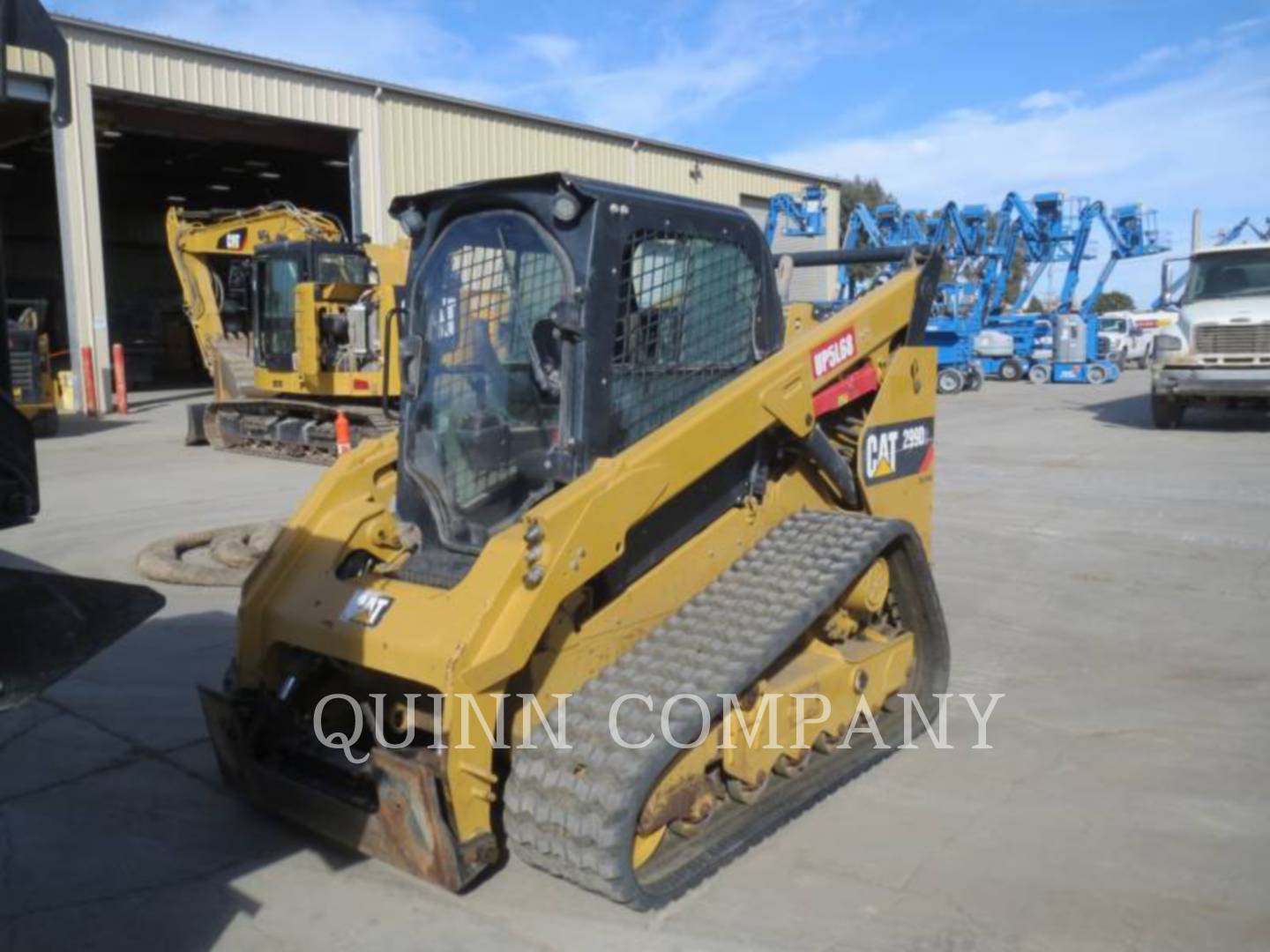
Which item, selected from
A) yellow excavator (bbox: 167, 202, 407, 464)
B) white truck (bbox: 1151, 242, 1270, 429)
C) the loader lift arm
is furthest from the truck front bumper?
the loader lift arm

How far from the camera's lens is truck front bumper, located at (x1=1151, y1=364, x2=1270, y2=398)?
1495cm

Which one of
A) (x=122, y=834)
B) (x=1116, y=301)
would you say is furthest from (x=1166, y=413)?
(x=1116, y=301)

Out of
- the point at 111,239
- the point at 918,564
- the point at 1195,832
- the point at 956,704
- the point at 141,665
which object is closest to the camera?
the point at 1195,832

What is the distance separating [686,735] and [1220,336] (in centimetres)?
1443

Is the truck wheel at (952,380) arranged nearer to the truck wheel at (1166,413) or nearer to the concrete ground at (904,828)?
the truck wheel at (1166,413)

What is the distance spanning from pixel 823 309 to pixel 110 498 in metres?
6.92

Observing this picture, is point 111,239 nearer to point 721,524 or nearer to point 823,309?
point 823,309

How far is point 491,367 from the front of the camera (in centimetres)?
396

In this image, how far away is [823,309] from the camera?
891cm

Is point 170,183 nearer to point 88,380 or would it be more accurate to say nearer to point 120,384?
point 120,384

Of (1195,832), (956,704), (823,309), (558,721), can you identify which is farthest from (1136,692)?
(823,309)

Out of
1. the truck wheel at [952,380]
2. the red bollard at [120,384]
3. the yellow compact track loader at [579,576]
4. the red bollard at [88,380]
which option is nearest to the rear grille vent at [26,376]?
the red bollard at [88,380]

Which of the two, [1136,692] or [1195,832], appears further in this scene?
[1136,692]

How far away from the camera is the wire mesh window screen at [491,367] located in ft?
12.6
